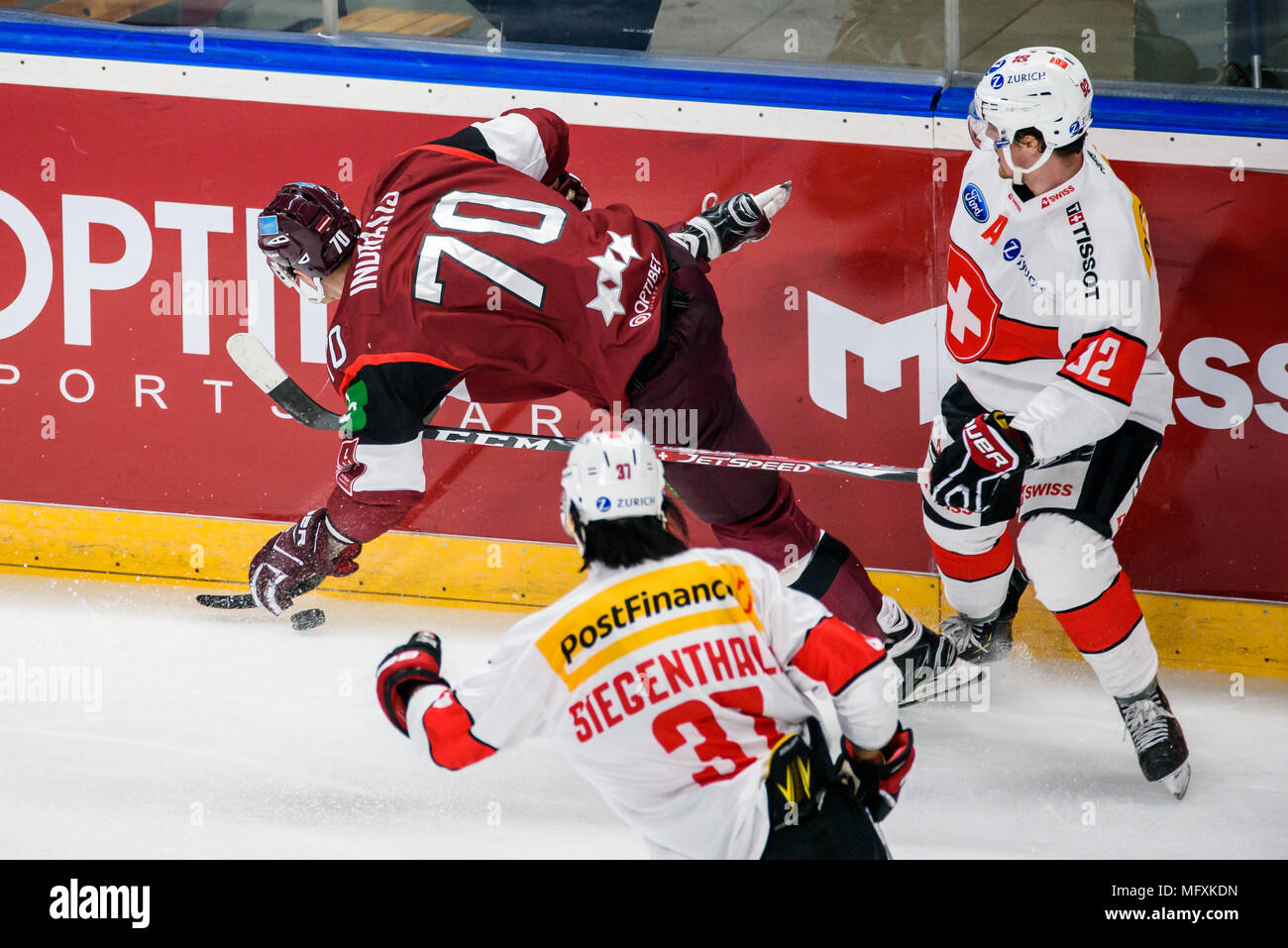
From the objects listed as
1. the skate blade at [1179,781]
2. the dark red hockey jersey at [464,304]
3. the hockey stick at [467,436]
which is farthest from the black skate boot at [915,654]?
the dark red hockey jersey at [464,304]

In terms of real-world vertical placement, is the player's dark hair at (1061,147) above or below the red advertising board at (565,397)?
above

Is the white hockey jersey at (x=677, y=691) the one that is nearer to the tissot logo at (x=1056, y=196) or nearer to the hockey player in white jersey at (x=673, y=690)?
the hockey player in white jersey at (x=673, y=690)

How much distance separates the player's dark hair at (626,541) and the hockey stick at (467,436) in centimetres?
90

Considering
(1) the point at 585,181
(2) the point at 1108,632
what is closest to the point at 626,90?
(1) the point at 585,181

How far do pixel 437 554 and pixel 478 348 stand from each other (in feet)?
3.98

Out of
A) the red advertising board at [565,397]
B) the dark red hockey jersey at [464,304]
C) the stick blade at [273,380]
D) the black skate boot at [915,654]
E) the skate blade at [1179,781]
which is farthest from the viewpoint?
the red advertising board at [565,397]

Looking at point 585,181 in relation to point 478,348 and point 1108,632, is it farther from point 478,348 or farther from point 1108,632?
point 1108,632

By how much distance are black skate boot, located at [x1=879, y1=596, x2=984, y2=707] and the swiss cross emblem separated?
0.59m

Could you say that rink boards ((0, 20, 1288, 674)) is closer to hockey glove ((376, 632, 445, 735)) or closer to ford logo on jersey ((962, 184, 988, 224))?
ford logo on jersey ((962, 184, 988, 224))

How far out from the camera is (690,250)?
10.6 feet

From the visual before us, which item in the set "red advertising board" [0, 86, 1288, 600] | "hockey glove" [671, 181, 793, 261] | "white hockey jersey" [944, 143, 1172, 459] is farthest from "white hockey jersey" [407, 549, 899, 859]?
"red advertising board" [0, 86, 1288, 600]

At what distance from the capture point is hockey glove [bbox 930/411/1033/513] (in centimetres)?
280

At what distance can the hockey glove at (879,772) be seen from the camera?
7.00 feet
